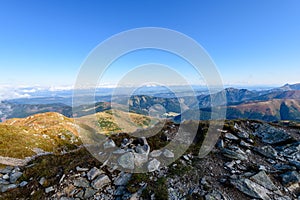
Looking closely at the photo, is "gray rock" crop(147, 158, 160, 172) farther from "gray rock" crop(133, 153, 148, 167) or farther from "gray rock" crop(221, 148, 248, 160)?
"gray rock" crop(221, 148, 248, 160)

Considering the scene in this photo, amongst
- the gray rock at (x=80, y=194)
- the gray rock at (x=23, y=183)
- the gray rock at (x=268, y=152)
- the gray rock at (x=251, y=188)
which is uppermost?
the gray rock at (x=268, y=152)

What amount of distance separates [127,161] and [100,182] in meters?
2.15

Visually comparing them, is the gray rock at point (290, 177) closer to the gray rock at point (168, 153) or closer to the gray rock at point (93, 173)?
the gray rock at point (168, 153)

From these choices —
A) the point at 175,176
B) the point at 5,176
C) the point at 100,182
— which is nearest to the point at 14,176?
the point at 5,176

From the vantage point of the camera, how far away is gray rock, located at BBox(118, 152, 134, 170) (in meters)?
10.4

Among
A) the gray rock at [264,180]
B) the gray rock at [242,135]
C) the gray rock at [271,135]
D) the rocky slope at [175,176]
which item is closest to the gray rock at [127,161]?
the rocky slope at [175,176]

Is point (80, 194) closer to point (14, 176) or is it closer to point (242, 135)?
point (14, 176)

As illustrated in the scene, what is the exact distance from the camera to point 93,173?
9.94 m

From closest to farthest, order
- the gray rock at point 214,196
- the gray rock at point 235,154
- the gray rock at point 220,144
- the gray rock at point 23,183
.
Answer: the gray rock at point 214,196 → the gray rock at point 23,183 → the gray rock at point 235,154 → the gray rock at point 220,144

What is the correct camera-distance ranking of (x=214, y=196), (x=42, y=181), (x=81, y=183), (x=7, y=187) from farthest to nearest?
(x=7, y=187), (x=42, y=181), (x=81, y=183), (x=214, y=196)

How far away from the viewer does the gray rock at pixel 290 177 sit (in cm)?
886

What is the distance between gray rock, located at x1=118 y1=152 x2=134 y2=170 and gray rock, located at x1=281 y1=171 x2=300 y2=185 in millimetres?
9410

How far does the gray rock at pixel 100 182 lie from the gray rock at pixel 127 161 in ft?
4.41

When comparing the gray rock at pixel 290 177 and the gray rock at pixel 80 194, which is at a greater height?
the gray rock at pixel 290 177
